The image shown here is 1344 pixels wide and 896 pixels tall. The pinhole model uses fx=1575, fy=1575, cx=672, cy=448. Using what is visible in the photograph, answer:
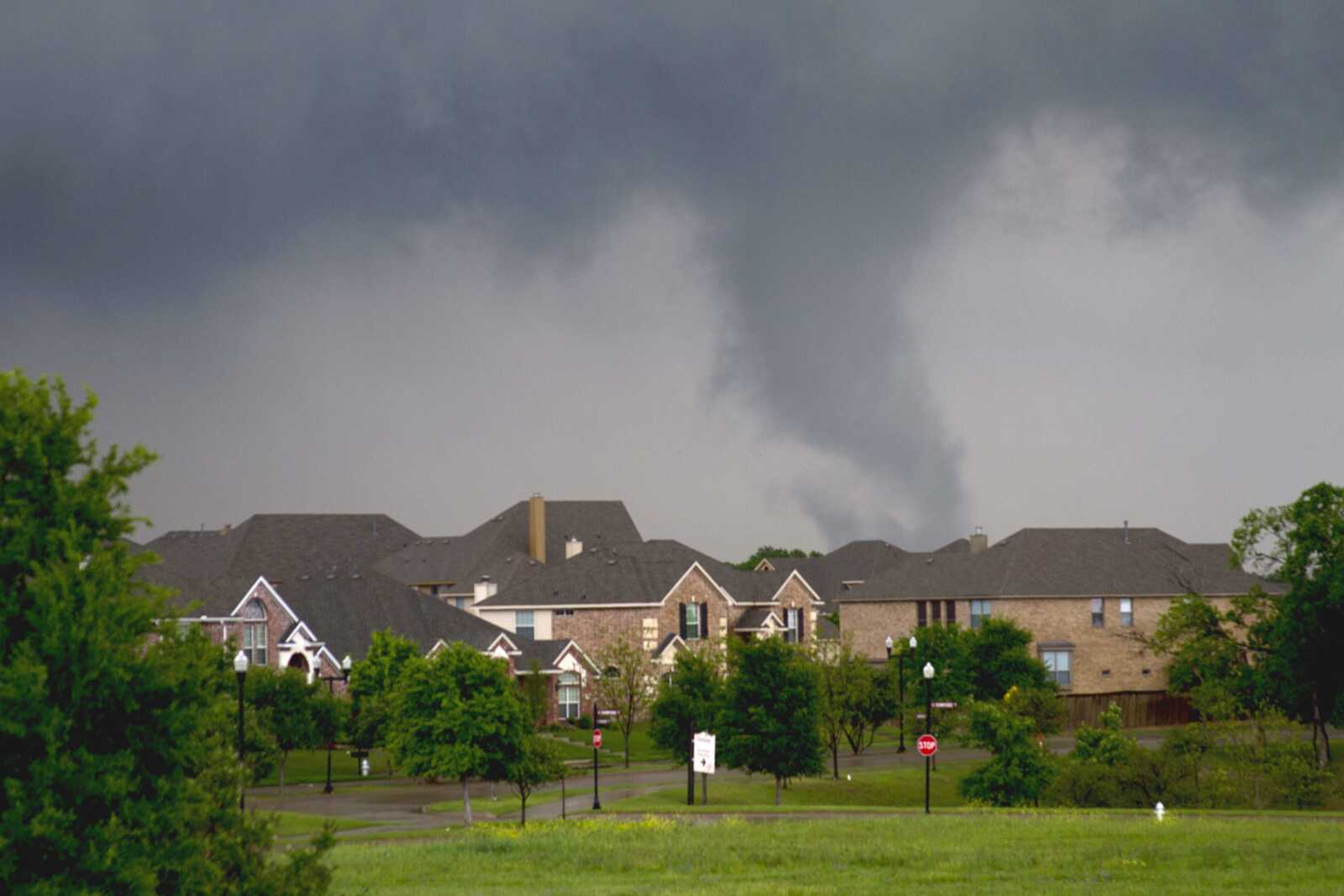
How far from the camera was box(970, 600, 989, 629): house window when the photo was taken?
9212 centimetres

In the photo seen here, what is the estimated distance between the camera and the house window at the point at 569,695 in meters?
87.8

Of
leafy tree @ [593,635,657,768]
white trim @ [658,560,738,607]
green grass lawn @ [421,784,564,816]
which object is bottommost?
green grass lawn @ [421,784,564,816]

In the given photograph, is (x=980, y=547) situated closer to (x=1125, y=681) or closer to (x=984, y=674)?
(x=1125, y=681)

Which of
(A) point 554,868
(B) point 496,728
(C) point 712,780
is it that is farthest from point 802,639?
(A) point 554,868

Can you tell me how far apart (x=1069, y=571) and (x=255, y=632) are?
4704cm

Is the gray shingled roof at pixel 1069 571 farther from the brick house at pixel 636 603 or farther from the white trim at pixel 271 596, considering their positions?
the white trim at pixel 271 596

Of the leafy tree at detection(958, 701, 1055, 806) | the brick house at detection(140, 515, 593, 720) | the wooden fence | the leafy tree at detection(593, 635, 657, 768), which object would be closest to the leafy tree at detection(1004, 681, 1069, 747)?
the wooden fence

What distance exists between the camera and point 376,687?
6675cm

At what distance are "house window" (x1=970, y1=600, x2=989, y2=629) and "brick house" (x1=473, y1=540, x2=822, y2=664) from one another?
11.1 m

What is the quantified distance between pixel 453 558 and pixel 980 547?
1445 inches

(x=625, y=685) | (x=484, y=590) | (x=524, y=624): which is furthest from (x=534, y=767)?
(x=484, y=590)

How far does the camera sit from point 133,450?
10.7 m

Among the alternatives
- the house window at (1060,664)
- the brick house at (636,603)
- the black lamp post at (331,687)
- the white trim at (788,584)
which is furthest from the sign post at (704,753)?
the white trim at (788,584)

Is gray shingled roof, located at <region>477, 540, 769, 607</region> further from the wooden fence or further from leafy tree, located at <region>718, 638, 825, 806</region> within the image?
leafy tree, located at <region>718, 638, 825, 806</region>
